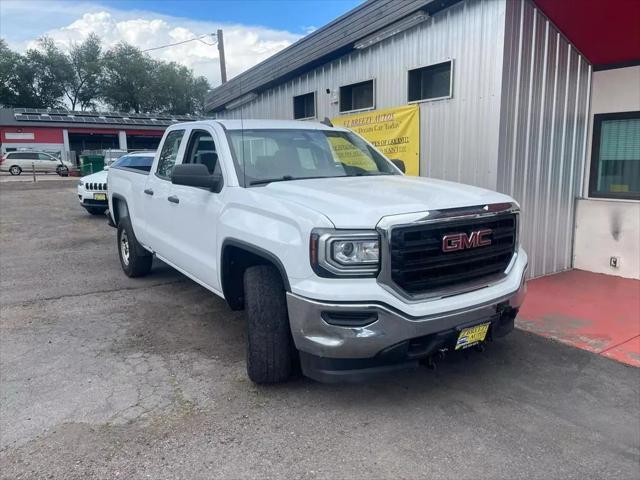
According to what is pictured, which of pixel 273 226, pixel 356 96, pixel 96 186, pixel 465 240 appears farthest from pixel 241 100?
pixel 465 240

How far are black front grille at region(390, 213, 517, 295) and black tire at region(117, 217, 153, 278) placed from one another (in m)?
4.53

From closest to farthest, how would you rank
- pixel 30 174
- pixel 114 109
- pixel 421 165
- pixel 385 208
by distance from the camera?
1. pixel 385 208
2. pixel 421 165
3. pixel 30 174
4. pixel 114 109

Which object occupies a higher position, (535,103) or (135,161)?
(535,103)

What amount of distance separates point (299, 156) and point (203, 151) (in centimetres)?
96

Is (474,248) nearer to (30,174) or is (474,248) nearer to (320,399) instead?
(320,399)

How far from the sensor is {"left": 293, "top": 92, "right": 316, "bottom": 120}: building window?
33.1 ft

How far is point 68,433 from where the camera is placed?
320cm

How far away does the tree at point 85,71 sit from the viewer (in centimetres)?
5212

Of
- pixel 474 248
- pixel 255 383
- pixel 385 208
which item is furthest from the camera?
pixel 255 383

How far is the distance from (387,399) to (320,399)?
482 millimetres

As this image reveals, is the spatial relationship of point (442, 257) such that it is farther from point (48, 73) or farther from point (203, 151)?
point (48, 73)

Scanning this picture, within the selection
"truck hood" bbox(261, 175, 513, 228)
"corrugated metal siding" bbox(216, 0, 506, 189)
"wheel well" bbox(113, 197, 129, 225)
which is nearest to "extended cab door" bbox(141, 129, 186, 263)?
"wheel well" bbox(113, 197, 129, 225)

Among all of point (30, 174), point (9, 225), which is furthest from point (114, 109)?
point (9, 225)

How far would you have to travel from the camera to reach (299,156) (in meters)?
4.56
